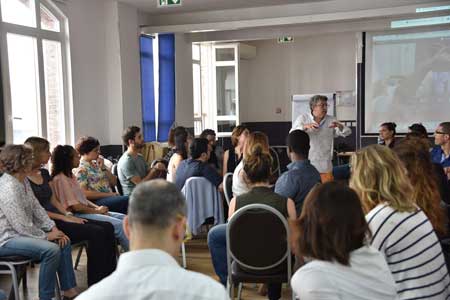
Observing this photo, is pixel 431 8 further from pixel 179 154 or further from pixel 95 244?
pixel 95 244

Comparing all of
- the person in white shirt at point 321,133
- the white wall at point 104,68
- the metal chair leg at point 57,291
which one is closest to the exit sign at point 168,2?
the white wall at point 104,68

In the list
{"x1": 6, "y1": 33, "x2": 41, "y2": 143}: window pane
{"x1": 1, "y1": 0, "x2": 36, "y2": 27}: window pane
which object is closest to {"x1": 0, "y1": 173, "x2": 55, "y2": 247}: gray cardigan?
{"x1": 6, "y1": 33, "x2": 41, "y2": 143}: window pane

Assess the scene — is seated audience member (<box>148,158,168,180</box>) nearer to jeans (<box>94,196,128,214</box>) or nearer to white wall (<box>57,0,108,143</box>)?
jeans (<box>94,196,128,214</box>)

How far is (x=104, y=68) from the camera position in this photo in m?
7.21

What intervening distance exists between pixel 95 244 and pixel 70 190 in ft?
1.66

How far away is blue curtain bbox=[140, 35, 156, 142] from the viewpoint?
26.3 ft

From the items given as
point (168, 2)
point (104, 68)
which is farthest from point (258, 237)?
point (104, 68)

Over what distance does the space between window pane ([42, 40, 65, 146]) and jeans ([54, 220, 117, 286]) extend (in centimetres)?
283

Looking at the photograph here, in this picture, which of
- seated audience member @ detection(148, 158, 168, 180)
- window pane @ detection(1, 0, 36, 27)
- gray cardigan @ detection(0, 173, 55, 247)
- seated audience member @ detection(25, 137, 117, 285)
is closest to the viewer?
gray cardigan @ detection(0, 173, 55, 247)

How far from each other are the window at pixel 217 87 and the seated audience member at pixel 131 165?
5.36 meters

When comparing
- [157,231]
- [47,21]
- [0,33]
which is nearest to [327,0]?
[47,21]

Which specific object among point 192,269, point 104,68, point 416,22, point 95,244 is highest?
point 416,22

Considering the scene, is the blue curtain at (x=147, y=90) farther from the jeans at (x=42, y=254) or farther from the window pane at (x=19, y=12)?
the jeans at (x=42, y=254)

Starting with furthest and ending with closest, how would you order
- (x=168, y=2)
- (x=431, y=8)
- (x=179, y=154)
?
(x=431, y=8), (x=168, y=2), (x=179, y=154)
